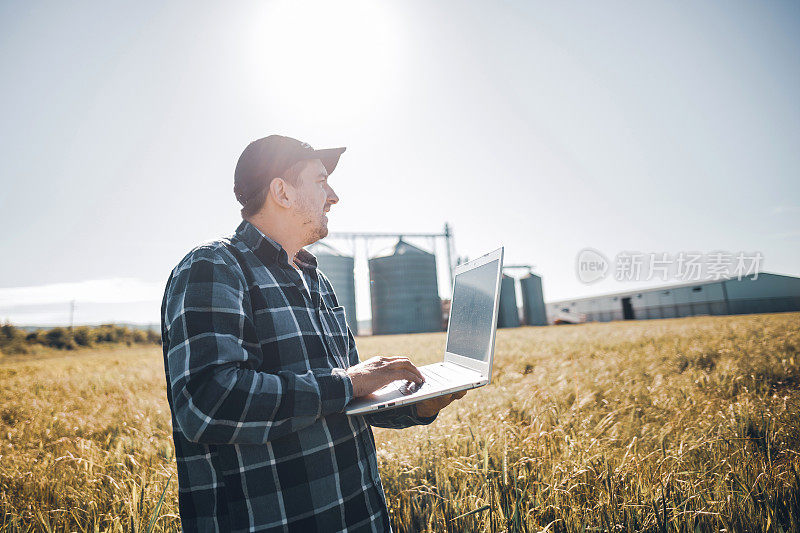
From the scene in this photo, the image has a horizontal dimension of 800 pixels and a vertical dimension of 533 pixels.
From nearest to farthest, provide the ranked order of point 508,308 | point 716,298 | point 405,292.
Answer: point 405,292, point 508,308, point 716,298

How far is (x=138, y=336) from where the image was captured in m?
30.4

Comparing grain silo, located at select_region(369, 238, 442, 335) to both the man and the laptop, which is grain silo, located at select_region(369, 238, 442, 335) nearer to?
the laptop

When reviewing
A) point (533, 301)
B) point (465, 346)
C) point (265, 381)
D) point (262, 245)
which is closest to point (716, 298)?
point (533, 301)

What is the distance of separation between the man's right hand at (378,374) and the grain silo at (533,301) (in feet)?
139

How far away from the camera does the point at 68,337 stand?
25.1m

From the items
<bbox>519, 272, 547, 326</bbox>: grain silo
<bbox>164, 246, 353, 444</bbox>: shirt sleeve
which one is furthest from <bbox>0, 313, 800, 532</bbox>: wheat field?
<bbox>519, 272, 547, 326</bbox>: grain silo

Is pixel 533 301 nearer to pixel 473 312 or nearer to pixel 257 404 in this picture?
pixel 473 312

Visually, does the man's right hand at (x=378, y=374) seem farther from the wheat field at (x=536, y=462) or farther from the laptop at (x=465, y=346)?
the wheat field at (x=536, y=462)

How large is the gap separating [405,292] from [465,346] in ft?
105

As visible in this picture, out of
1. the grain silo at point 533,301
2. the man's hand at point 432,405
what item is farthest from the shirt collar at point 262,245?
the grain silo at point 533,301

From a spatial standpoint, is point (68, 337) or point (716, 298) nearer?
point (68, 337)

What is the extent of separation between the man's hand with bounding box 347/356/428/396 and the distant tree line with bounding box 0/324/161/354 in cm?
2965

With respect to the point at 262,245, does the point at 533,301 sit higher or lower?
lower

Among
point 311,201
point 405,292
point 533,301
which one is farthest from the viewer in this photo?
point 533,301
